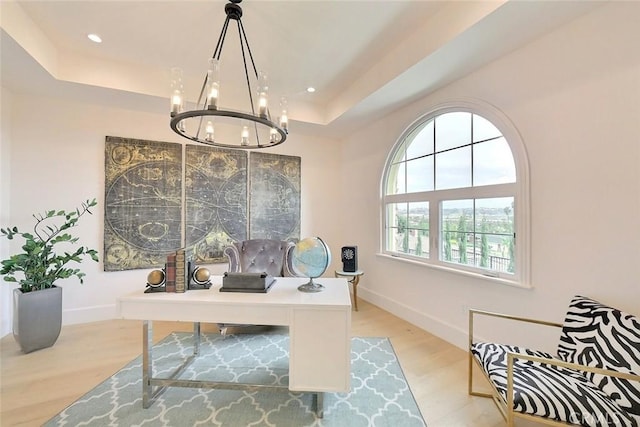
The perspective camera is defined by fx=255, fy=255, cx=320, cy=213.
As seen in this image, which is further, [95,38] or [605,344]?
[95,38]

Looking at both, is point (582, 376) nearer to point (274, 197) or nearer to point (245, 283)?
point (245, 283)

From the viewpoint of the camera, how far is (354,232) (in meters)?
4.32

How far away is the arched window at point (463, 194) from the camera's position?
2.22 metres

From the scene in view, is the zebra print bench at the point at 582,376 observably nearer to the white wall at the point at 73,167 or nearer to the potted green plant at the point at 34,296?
the potted green plant at the point at 34,296

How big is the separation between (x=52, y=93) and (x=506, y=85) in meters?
4.77

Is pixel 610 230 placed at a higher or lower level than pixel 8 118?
lower

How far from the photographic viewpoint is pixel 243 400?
6.05 ft

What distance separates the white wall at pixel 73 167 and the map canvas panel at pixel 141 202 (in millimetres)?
106

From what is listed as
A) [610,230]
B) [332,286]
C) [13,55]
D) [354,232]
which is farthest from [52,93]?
[610,230]

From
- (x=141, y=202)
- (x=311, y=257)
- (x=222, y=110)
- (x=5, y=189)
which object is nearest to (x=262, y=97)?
(x=222, y=110)

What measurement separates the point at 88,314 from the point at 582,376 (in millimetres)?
4707

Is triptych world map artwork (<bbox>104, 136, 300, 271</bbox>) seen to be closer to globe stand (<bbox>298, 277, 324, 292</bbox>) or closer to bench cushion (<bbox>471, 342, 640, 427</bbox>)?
globe stand (<bbox>298, 277, 324, 292</bbox>)

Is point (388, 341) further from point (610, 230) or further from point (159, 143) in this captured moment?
point (159, 143)

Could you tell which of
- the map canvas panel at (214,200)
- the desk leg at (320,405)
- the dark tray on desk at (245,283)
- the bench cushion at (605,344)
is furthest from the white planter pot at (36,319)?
the bench cushion at (605,344)
